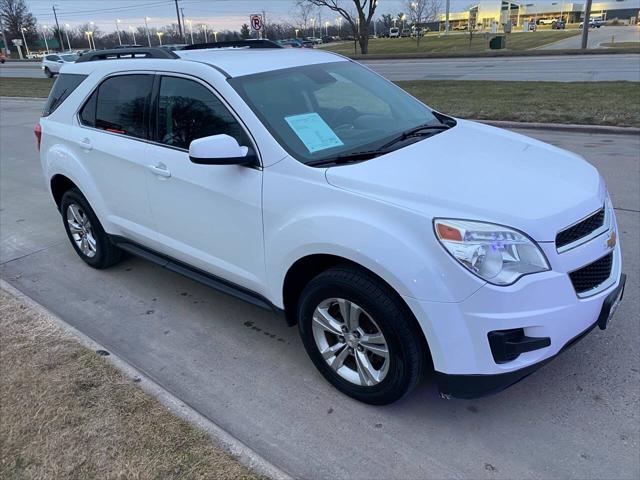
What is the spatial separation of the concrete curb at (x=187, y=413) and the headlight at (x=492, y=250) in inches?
49.6

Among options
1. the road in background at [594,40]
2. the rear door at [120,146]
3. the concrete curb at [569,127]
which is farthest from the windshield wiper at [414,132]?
the road in background at [594,40]

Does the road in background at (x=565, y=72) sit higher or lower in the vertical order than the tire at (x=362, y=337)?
lower

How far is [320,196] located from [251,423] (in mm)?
1258

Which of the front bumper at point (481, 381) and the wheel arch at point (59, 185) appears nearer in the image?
the front bumper at point (481, 381)

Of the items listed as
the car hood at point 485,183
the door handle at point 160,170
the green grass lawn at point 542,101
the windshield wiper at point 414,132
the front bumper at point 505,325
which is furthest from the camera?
the green grass lawn at point 542,101

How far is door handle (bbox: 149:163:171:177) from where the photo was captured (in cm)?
345

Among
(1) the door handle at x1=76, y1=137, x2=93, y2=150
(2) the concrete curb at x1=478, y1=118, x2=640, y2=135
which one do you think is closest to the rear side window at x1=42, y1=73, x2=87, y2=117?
(1) the door handle at x1=76, y1=137, x2=93, y2=150

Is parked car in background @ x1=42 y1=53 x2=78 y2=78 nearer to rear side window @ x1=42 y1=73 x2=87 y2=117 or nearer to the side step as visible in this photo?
rear side window @ x1=42 y1=73 x2=87 y2=117

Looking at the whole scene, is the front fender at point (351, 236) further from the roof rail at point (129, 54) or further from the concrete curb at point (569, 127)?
the concrete curb at point (569, 127)

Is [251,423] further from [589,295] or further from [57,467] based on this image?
[589,295]

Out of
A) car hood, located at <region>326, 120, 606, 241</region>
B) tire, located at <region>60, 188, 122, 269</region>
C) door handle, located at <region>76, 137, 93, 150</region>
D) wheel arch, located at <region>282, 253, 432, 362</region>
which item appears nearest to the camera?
car hood, located at <region>326, 120, 606, 241</region>

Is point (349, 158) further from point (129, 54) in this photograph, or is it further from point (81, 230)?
point (81, 230)

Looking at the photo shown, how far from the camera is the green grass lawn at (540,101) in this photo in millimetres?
9453

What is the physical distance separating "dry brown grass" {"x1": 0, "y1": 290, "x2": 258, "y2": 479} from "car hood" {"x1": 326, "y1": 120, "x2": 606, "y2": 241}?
1447mm
